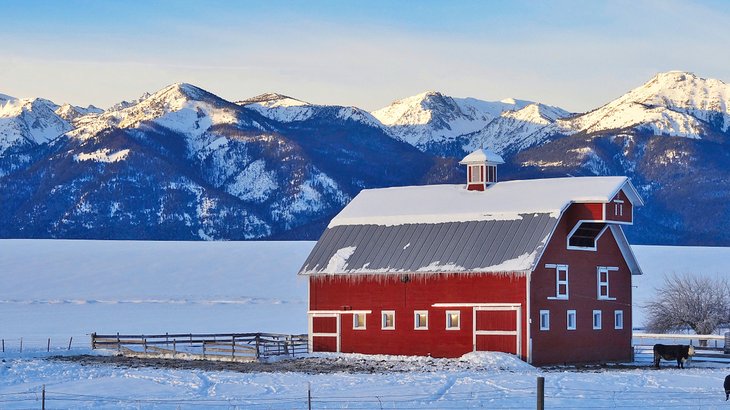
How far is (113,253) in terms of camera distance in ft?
432

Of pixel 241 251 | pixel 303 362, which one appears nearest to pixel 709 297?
pixel 303 362

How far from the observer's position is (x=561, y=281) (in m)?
56.1

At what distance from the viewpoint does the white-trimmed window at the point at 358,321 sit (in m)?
58.8

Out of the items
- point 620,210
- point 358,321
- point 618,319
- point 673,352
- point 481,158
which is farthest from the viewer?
point 481,158

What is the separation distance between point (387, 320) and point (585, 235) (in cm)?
891

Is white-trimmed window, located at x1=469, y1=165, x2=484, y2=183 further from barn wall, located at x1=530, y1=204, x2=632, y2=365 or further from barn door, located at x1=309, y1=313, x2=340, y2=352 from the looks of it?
barn door, located at x1=309, y1=313, x2=340, y2=352

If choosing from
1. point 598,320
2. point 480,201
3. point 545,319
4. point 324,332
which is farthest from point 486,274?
point 324,332

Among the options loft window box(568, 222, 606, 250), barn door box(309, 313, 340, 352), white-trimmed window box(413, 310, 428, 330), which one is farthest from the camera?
barn door box(309, 313, 340, 352)

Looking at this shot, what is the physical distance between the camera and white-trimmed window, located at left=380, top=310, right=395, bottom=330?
5775cm

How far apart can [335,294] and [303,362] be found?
5.30 m

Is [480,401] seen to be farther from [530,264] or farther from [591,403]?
[530,264]

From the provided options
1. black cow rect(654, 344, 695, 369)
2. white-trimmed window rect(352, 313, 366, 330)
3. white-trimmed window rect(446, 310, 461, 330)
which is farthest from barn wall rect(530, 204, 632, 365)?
white-trimmed window rect(352, 313, 366, 330)

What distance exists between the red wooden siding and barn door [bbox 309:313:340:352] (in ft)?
40.2

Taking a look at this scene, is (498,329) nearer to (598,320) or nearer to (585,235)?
(598,320)
